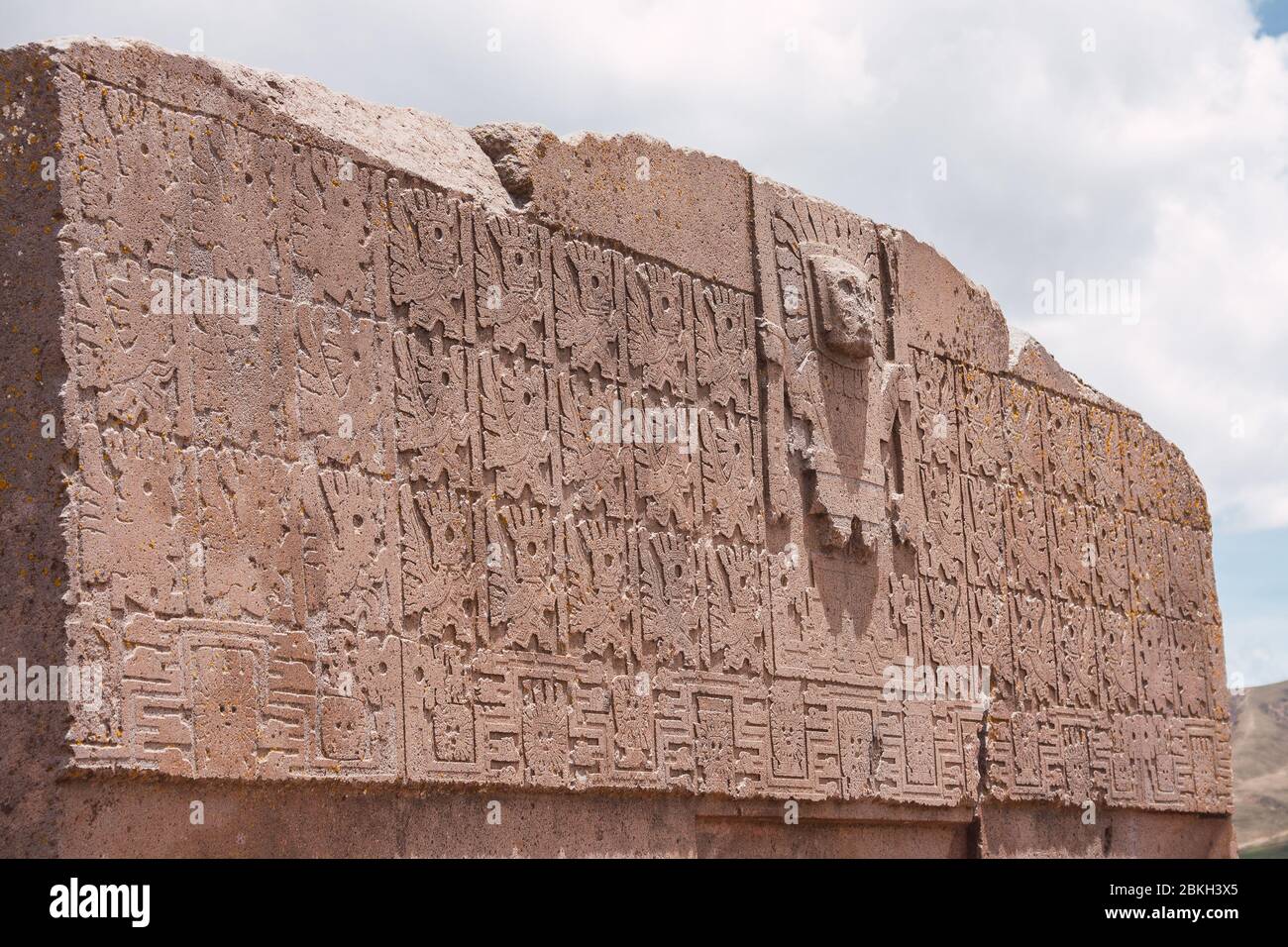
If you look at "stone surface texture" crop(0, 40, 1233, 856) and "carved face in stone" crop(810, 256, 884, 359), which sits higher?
"carved face in stone" crop(810, 256, 884, 359)

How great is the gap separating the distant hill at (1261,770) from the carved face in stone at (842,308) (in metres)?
33.0

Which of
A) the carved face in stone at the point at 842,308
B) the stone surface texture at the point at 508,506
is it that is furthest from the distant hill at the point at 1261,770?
the carved face in stone at the point at 842,308

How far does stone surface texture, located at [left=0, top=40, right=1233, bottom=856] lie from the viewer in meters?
5.79

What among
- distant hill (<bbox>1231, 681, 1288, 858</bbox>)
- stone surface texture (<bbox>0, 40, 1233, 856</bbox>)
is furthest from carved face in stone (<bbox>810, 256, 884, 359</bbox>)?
distant hill (<bbox>1231, 681, 1288, 858</bbox>)

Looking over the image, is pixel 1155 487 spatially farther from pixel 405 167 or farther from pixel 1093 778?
pixel 405 167

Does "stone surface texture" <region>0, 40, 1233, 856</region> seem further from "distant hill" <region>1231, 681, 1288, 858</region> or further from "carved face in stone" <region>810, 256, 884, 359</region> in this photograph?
"distant hill" <region>1231, 681, 1288, 858</region>

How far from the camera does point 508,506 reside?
705cm

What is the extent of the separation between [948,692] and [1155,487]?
263 cm

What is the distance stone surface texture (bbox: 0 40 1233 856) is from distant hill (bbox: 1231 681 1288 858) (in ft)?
105

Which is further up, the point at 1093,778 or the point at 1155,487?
the point at 1155,487

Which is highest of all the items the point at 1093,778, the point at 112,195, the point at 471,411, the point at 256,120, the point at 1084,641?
the point at 256,120

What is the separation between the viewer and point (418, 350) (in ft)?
22.4

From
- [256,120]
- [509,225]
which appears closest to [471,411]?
[509,225]

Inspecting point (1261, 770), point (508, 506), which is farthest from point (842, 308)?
point (1261, 770)
